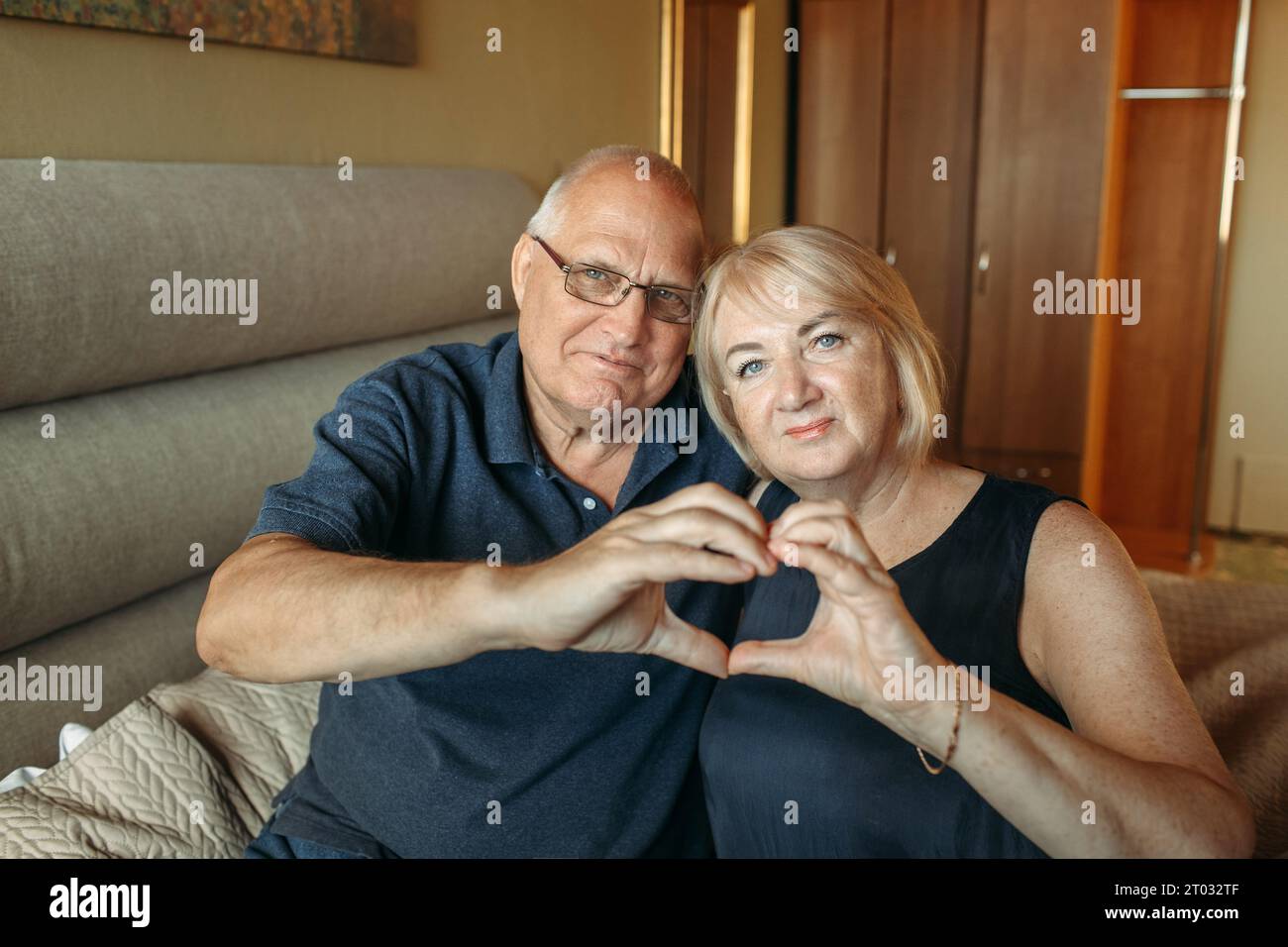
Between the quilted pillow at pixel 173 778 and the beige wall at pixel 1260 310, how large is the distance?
14.3ft

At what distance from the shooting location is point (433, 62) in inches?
101

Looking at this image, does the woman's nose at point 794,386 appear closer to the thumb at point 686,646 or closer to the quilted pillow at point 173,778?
the thumb at point 686,646

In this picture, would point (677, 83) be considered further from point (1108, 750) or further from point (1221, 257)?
point (1108, 750)

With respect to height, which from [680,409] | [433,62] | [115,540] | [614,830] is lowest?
[614,830]

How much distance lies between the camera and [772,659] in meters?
1.03

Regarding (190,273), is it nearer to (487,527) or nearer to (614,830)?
(487,527)

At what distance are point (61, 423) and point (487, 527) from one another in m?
0.59

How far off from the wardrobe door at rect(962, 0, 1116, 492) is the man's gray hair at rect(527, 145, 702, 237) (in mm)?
3031

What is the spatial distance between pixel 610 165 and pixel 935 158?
3186 mm

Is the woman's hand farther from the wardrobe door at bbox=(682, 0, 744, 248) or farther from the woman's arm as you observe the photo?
the wardrobe door at bbox=(682, 0, 744, 248)

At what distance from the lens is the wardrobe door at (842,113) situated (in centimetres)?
442

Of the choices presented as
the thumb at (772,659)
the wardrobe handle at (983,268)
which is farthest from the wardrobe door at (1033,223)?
the thumb at (772,659)

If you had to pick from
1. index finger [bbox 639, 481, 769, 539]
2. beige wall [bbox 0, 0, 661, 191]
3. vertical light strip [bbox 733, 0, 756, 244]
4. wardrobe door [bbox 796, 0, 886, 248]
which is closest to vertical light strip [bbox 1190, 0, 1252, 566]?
wardrobe door [bbox 796, 0, 886, 248]
